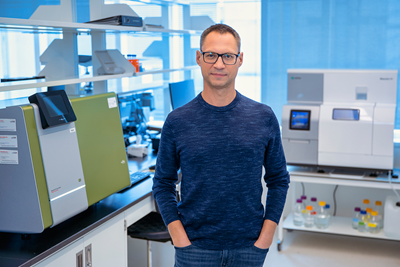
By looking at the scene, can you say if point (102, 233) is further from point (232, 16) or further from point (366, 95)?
point (232, 16)

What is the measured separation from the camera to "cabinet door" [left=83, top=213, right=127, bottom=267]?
1661 millimetres

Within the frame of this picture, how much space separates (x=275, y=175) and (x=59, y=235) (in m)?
0.82

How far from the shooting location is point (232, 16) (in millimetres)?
3707

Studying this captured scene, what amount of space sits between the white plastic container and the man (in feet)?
6.32

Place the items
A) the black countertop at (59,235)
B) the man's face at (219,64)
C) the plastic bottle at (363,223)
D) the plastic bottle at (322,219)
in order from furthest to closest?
the plastic bottle at (322,219) → the plastic bottle at (363,223) → the black countertop at (59,235) → the man's face at (219,64)

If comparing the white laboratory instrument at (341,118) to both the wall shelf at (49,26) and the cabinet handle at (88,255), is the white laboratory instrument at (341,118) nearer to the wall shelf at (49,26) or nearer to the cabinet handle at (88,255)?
the wall shelf at (49,26)

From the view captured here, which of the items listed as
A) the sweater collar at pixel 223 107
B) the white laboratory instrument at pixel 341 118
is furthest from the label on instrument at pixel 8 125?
the white laboratory instrument at pixel 341 118

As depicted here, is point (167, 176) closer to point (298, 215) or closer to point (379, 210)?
point (298, 215)

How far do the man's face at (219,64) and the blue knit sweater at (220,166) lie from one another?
0.08 metres

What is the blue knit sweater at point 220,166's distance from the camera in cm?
122

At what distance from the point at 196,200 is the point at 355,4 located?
8.98ft

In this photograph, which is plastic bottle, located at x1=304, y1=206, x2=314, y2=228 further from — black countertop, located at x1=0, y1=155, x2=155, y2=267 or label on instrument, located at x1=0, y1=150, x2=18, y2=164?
label on instrument, located at x1=0, y1=150, x2=18, y2=164

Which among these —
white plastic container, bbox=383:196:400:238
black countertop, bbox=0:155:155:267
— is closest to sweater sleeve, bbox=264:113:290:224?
black countertop, bbox=0:155:155:267

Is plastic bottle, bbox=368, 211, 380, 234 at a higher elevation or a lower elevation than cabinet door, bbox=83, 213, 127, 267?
lower
